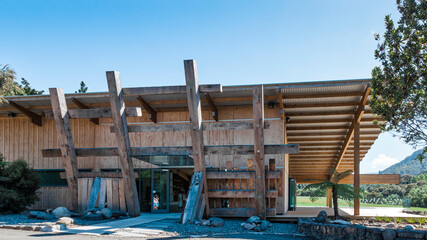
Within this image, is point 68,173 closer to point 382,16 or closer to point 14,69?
point 14,69

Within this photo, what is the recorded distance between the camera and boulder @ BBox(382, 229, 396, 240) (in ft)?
31.2

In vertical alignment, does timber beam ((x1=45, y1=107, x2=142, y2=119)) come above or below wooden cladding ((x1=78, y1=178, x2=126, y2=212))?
above

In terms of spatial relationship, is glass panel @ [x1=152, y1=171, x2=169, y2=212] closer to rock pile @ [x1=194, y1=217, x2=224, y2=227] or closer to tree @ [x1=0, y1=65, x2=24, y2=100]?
rock pile @ [x1=194, y1=217, x2=224, y2=227]

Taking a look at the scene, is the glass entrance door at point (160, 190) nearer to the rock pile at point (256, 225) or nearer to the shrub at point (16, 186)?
the shrub at point (16, 186)

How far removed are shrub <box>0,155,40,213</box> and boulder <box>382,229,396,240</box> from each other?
11878 mm

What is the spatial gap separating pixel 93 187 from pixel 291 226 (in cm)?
694

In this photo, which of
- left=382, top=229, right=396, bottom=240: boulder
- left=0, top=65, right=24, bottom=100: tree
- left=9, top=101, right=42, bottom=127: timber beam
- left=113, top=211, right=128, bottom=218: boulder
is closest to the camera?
left=382, top=229, right=396, bottom=240: boulder

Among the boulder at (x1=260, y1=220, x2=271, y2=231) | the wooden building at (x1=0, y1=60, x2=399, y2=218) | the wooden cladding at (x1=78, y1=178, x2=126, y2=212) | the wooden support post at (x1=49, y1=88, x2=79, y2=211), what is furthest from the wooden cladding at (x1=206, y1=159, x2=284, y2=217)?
the wooden support post at (x1=49, y1=88, x2=79, y2=211)

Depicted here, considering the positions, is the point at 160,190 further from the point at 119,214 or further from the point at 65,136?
the point at 65,136

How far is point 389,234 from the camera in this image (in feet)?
31.3

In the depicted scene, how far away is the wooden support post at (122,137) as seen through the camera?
1348cm

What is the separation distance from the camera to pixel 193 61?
12.7 meters

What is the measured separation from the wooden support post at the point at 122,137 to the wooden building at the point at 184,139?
33mm

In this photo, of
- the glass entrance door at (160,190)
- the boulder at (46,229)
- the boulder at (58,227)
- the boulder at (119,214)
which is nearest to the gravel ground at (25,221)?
the boulder at (119,214)
